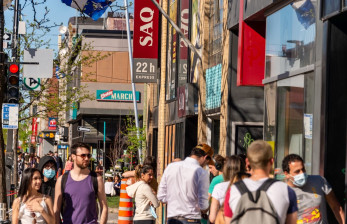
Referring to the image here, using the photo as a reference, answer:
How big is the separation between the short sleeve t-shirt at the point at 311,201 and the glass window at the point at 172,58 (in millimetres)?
16900

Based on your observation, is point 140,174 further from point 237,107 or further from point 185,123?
point 185,123

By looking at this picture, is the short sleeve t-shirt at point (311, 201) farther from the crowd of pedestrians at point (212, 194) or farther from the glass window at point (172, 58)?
the glass window at point (172, 58)

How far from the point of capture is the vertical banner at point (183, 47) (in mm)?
23781

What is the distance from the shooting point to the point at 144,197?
45.0ft

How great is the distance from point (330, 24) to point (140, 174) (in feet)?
15.6

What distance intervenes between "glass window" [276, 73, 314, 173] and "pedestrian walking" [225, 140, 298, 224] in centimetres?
510

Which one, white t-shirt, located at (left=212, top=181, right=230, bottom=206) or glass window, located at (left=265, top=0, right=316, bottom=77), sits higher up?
glass window, located at (left=265, top=0, right=316, bottom=77)

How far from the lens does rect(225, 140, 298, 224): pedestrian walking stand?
20.1ft

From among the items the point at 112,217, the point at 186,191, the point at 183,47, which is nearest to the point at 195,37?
the point at 183,47

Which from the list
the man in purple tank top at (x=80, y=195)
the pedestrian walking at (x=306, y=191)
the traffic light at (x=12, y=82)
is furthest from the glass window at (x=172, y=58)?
the pedestrian walking at (x=306, y=191)

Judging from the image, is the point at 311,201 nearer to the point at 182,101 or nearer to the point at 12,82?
the point at 12,82

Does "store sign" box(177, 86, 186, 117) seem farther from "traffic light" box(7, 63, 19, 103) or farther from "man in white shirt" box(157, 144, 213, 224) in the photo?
"man in white shirt" box(157, 144, 213, 224)

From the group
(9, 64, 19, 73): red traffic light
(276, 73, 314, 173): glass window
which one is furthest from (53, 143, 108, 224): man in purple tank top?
(9, 64, 19, 73): red traffic light

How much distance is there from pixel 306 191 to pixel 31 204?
3.06m
